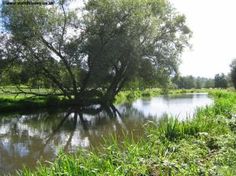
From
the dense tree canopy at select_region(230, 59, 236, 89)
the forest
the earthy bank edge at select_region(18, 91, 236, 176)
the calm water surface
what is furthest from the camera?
the dense tree canopy at select_region(230, 59, 236, 89)

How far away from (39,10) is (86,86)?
8.04m

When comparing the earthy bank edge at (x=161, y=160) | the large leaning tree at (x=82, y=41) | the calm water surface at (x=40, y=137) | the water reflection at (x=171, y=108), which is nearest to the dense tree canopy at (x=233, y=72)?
the water reflection at (x=171, y=108)

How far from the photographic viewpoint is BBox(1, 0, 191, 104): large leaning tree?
99.6 feet

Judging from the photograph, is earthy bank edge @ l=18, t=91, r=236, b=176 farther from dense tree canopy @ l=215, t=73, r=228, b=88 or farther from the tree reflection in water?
dense tree canopy @ l=215, t=73, r=228, b=88

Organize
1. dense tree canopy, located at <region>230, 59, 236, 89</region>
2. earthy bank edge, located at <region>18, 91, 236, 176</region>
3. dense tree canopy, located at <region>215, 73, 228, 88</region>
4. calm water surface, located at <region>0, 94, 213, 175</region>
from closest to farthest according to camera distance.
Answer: earthy bank edge, located at <region>18, 91, 236, 176</region> < calm water surface, located at <region>0, 94, 213, 175</region> < dense tree canopy, located at <region>230, 59, 236, 89</region> < dense tree canopy, located at <region>215, 73, 228, 88</region>

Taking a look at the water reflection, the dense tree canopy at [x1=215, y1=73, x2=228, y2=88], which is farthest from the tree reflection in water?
the dense tree canopy at [x1=215, y1=73, x2=228, y2=88]

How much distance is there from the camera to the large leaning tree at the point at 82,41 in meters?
30.4

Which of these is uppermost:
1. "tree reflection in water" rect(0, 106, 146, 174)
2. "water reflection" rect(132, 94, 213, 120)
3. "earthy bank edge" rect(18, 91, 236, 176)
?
"earthy bank edge" rect(18, 91, 236, 176)

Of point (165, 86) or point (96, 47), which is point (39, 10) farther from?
point (165, 86)

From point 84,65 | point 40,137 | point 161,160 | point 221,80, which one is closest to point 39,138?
point 40,137

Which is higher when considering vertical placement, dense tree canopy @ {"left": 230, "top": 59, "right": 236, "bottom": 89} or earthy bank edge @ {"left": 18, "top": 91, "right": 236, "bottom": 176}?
dense tree canopy @ {"left": 230, "top": 59, "right": 236, "bottom": 89}

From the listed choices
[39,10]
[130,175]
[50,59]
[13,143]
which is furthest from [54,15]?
[130,175]

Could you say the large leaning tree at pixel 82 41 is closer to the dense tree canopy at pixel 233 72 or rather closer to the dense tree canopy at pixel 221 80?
the dense tree canopy at pixel 233 72

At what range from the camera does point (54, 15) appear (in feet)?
103
